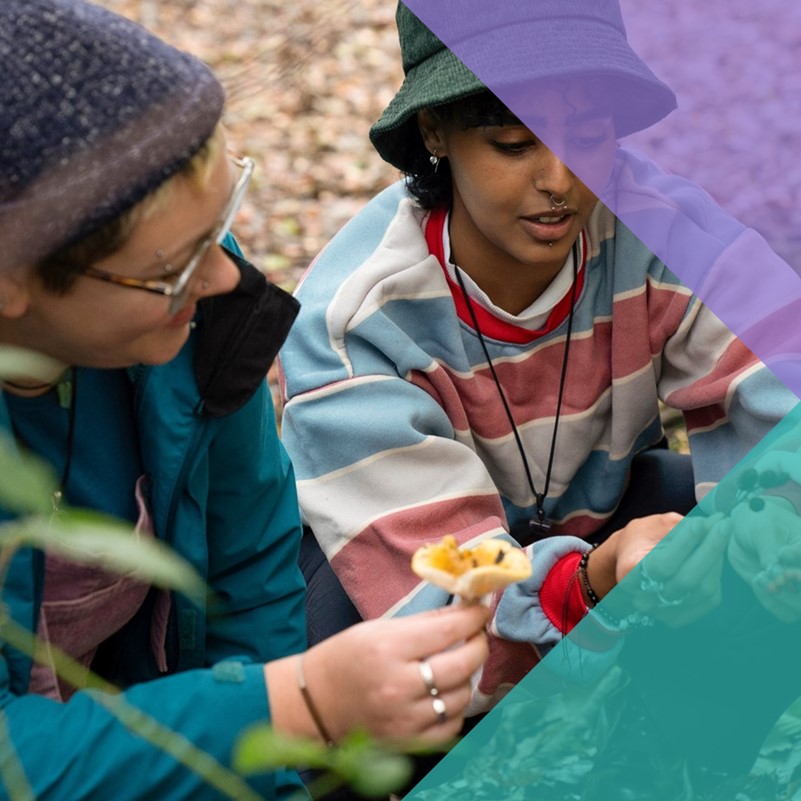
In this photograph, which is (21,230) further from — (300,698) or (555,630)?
(555,630)

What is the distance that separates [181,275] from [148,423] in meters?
0.32

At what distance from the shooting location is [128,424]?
1.55 meters

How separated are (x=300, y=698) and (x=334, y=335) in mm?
795

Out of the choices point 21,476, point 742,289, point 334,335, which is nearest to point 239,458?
point 334,335

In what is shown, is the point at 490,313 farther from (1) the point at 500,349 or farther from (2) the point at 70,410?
(2) the point at 70,410

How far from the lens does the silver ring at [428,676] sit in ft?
3.91

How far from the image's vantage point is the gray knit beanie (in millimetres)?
1050

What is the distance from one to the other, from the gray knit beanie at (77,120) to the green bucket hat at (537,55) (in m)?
0.75

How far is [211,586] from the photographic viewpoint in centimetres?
180

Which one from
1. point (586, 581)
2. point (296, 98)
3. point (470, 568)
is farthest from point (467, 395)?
point (296, 98)

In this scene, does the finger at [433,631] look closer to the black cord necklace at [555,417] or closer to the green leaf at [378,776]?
the green leaf at [378,776]

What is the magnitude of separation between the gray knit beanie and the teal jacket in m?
0.31
